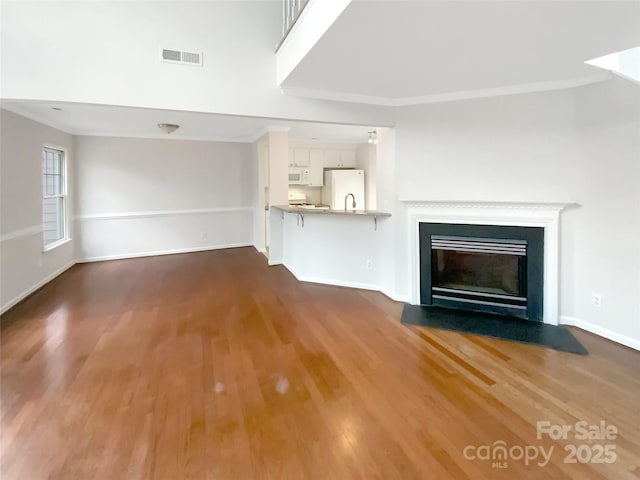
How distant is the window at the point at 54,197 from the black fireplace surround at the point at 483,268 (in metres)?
5.56

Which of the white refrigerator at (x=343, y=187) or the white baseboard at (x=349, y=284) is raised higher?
the white refrigerator at (x=343, y=187)

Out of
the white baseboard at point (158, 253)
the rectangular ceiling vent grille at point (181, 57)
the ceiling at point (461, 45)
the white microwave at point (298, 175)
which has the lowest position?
the white baseboard at point (158, 253)

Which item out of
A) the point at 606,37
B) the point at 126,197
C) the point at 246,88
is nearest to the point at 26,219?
the point at 126,197

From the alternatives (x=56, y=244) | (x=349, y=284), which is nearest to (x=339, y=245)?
(x=349, y=284)

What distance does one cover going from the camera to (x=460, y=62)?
292cm

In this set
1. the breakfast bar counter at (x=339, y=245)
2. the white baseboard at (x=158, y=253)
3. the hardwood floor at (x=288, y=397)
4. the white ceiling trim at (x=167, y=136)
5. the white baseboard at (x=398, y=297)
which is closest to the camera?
the hardwood floor at (x=288, y=397)

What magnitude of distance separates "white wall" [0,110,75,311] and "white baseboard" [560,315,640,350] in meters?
6.18

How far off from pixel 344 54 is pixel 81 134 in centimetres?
556

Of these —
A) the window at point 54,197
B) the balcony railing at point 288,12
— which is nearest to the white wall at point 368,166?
the balcony railing at point 288,12

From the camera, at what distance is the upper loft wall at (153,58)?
3.09 m

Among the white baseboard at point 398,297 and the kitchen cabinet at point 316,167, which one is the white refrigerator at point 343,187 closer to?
the kitchen cabinet at point 316,167

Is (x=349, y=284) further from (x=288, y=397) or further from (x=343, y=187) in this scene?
(x=343, y=187)

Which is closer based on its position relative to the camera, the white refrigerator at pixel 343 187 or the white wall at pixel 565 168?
the white wall at pixel 565 168

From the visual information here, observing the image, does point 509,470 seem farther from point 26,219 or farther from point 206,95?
point 26,219
